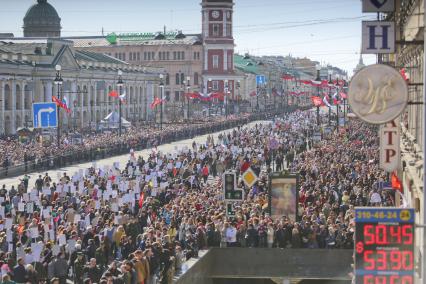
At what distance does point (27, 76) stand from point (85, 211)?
69665mm

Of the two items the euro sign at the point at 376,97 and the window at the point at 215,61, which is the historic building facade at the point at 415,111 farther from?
the window at the point at 215,61

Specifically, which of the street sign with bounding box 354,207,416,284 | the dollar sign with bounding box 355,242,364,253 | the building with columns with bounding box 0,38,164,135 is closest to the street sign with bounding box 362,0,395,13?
the street sign with bounding box 354,207,416,284

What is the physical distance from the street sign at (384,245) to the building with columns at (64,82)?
64.2 m

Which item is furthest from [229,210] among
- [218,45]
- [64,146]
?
[218,45]

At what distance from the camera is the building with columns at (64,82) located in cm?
9262

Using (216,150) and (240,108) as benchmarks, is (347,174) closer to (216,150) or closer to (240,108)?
(216,150)

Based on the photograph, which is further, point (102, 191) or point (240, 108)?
point (240, 108)

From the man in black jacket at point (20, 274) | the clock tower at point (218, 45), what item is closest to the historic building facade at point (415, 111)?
the man in black jacket at point (20, 274)

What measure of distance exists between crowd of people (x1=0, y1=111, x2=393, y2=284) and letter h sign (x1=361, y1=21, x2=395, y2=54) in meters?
6.19

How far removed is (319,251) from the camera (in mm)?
25938

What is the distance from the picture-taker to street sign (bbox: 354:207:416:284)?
13641 mm

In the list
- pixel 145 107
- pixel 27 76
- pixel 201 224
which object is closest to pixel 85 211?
pixel 201 224

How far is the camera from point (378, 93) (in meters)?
14.4

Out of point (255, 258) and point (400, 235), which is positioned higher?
point (400, 235)
